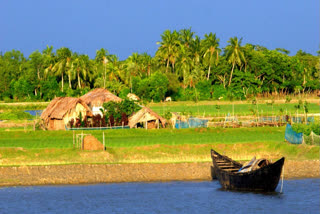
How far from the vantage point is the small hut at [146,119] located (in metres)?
51.2

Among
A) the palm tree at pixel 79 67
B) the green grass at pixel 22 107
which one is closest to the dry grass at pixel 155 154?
the green grass at pixel 22 107

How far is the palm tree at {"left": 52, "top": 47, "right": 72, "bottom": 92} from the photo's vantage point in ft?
338

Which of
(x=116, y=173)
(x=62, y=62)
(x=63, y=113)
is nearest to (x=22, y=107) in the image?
(x=62, y=62)

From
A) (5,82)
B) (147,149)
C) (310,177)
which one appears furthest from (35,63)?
(310,177)

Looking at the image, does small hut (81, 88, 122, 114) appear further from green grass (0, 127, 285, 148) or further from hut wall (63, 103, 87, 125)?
green grass (0, 127, 285, 148)

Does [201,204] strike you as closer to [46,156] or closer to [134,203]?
[134,203]

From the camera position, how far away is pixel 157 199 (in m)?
26.5

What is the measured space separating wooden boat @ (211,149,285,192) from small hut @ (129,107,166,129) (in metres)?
22.5

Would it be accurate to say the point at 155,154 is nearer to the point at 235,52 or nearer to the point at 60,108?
the point at 60,108

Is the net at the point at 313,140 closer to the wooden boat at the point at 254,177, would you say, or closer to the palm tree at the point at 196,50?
the wooden boat at the point at 254,177

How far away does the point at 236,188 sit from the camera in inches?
1097

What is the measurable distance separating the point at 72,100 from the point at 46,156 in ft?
66.3

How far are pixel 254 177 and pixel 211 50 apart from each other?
3062 inches

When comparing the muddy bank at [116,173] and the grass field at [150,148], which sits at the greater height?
A: the grass field at [150,148]
